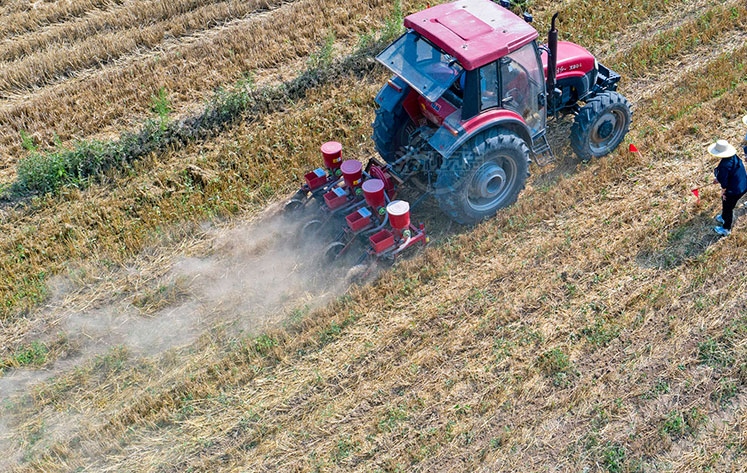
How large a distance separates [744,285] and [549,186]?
8.72 ft

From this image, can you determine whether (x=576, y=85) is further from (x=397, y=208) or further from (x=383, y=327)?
(x=383, y=327)

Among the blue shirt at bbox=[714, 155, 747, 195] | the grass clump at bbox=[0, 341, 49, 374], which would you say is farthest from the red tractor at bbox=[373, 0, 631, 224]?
the grass clump at bbox=[0, 341, 49, 374]

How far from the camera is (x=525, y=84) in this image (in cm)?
777

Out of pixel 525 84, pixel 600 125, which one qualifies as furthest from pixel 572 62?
pixel 525 84

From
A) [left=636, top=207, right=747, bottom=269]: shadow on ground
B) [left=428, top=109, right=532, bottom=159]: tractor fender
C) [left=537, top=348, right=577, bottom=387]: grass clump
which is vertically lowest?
[left=537, top=348, right=577, bottom=387]: grass clump

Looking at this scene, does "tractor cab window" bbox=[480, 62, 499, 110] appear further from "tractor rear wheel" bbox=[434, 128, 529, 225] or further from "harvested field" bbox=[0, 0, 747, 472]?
"harvested field" bbox=[0, 0, 747, 472]

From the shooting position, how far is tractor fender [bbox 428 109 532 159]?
7.26 meters

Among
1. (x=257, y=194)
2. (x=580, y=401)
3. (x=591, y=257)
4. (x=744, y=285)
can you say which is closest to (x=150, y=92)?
(x=257, y=194)

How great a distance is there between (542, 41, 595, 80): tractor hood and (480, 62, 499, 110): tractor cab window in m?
1.28

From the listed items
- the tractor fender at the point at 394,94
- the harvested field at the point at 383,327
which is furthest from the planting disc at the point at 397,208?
the tractor fender at the point at 394,94

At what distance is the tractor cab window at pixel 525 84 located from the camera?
7.51 meters

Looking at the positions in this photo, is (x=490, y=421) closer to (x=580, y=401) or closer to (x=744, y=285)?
(x=580, y=401)

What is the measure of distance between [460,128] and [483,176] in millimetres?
787

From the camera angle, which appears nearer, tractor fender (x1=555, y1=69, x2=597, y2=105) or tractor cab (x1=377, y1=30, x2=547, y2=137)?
tractor cab (x1=377, y1=30, x2=547, y2=137)
